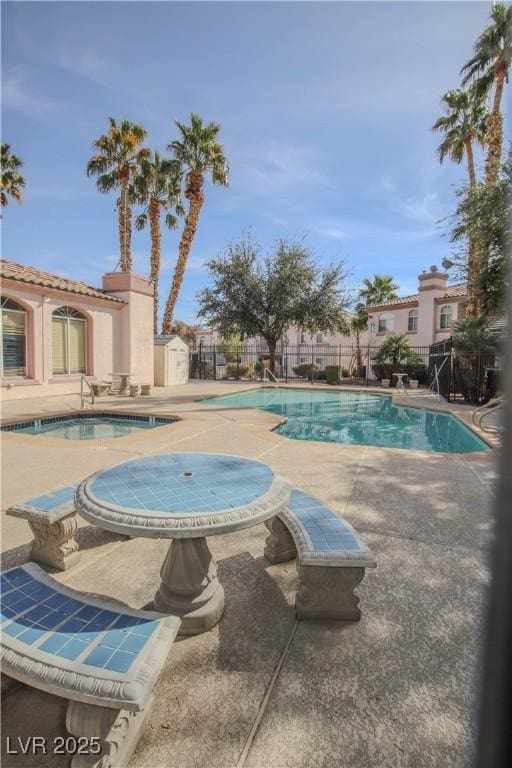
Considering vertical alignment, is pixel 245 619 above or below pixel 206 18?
below

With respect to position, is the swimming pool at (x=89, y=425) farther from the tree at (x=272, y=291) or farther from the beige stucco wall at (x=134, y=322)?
the tree at (x=272, y=291)

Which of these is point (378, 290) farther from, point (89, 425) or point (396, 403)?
point (89, 425)

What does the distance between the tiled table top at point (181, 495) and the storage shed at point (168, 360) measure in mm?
16393

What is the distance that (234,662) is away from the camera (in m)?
2.04

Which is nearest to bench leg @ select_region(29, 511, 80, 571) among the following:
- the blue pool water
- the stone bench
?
the blue pool water

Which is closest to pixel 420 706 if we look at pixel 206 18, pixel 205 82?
pixel 206 18

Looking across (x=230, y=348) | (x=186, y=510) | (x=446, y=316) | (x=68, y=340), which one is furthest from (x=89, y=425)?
(x=446, y=316)

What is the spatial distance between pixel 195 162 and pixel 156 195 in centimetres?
316

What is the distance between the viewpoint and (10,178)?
59.1 ft

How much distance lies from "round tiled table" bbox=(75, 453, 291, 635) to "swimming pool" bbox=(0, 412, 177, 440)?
651cm

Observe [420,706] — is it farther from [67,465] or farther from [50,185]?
[50,185]

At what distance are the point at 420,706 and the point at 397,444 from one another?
6.95m

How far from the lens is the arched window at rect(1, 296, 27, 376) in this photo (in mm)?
12008

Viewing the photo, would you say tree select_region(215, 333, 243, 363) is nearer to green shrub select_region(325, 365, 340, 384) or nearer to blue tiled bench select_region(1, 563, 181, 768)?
green shrub select_region(325, 365, 340, 384)
